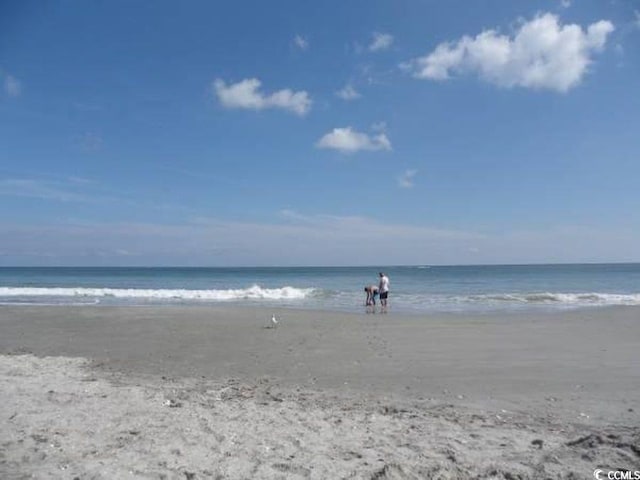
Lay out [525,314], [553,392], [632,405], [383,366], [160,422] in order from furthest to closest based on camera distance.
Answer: [525,314] → [383,366] → [553,392] → [632,405] → [160,422]

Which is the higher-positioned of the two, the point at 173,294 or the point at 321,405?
the point at 321,405

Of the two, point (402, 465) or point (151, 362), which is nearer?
point (402, 465)

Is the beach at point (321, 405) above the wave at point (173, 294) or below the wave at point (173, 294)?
above

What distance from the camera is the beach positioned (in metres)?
4.54

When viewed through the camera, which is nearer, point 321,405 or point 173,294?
point 321,405

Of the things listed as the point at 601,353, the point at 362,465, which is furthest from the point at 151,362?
the point at 601,353

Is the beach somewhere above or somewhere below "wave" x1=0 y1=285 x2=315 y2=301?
above

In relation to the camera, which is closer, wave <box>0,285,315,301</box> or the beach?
the beach

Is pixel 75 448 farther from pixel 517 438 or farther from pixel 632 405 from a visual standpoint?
pixel 632 405

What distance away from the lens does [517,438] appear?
519 cm

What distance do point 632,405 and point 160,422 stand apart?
6.29 metres

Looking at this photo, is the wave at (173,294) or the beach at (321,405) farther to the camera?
the wave at (173,294)

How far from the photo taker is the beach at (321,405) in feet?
14.9

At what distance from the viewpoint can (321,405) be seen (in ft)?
21.7
